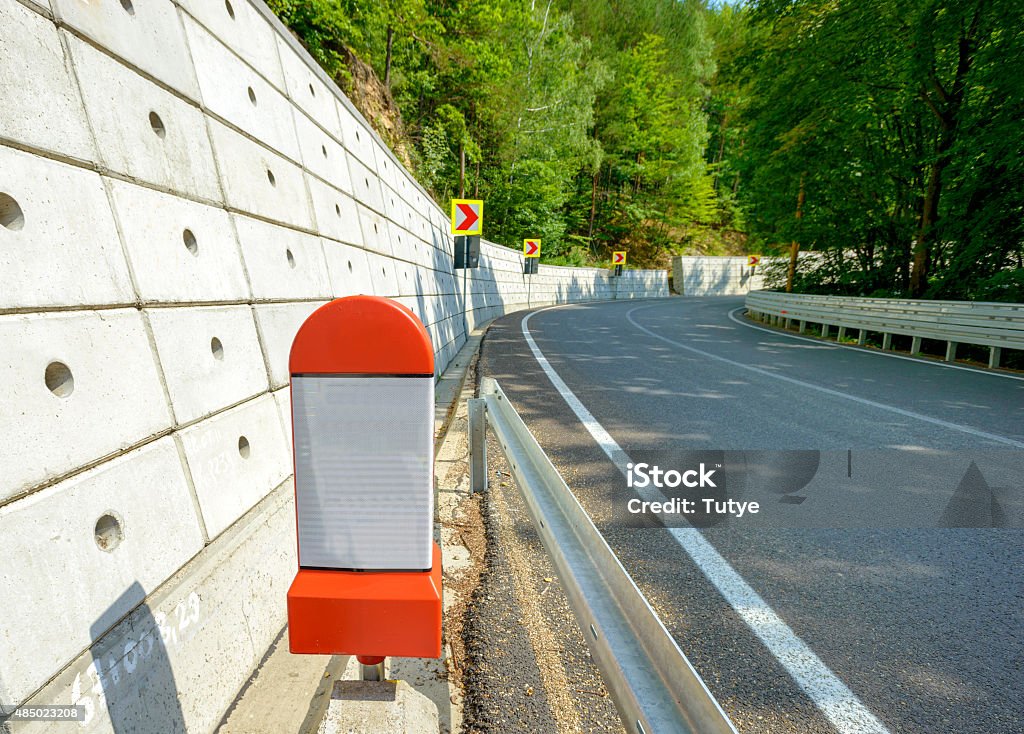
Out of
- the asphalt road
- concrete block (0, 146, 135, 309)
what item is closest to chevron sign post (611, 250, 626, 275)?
the asphalt road

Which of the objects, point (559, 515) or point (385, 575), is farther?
point (559, 515)

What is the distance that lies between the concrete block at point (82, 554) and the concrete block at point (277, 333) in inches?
40.2

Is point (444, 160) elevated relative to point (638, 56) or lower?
Result: lower

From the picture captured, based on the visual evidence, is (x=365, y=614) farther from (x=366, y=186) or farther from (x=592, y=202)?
(x=592, y=202)

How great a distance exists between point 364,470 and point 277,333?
1897 mm

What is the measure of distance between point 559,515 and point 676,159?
50.0 meters

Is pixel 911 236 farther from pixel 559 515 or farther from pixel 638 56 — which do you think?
pixel 638 56

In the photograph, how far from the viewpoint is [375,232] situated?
595 cm

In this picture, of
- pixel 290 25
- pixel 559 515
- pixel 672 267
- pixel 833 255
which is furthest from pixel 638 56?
pixel 559 515

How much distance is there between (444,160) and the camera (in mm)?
28562

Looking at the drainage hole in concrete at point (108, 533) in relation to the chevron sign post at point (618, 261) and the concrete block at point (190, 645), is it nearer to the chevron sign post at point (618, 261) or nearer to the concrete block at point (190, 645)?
the concrete block at point (190, 645)

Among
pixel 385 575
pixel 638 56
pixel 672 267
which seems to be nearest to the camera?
pixel 385 575

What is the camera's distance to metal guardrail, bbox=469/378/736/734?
1.04 metres

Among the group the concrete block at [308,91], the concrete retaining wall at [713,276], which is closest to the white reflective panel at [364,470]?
the concrete block at [308,91]
